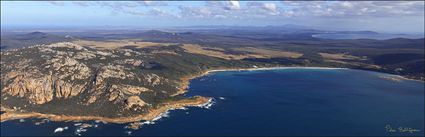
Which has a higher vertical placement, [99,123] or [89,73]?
[89,73]

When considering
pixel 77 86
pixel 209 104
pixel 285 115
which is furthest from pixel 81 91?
pixel 285 115

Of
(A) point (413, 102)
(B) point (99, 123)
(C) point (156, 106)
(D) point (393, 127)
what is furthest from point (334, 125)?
(B) point (99, 123)

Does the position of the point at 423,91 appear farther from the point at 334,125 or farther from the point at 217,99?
the point at 217,99

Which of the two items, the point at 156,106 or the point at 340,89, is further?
the point at 340,89

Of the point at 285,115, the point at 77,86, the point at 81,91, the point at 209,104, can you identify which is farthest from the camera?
the point at 77,86

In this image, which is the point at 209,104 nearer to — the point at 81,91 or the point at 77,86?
the point at 81,91

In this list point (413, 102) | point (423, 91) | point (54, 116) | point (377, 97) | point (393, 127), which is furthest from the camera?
point (423, 91)

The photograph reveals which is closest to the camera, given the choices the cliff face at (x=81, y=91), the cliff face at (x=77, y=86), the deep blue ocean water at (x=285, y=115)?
the deep blue ocean water at (x=285, y=115)

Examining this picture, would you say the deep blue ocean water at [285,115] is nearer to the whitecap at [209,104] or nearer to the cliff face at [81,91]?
the whitecap at [209,104]

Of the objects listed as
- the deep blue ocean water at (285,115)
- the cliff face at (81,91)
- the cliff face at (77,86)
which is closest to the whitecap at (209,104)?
the deep blue ocean water at (285,115)
